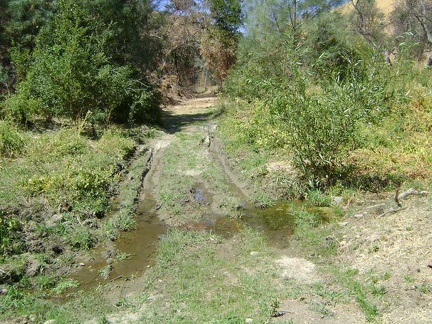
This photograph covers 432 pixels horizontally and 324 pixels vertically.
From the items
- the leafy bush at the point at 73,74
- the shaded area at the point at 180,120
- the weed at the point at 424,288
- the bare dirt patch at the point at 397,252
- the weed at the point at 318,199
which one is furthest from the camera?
the shaded area at the point at 180,120

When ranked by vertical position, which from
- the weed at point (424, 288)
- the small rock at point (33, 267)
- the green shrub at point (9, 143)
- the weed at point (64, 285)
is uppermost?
the green shrub at point (9, 143)

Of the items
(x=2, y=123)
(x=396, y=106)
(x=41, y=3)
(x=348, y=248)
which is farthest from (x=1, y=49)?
(x=348, y=248)

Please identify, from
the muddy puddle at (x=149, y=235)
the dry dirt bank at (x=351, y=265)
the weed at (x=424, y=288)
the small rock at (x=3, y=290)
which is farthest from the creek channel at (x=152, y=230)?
the weed at (x=424, y=288)

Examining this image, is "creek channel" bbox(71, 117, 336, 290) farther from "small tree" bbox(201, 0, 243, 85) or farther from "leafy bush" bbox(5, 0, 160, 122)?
"small tree" bbox(201, 0, 243, 85)

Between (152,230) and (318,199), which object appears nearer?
(152,230)

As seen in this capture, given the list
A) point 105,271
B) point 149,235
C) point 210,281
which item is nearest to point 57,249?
point 105,271

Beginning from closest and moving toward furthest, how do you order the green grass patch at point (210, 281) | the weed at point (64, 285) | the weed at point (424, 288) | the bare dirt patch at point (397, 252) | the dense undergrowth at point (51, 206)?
the bare dirt patch at point (397, 252)
the weed at point (424, 288)
the green grass patch at point (210, 281)
the weed at point (64, 285)
the dense undergrowth at point (51, 206)

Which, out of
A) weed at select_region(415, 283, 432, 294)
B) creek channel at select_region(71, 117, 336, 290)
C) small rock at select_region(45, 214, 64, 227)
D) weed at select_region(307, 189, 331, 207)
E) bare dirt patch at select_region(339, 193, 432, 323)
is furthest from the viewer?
weed at select_region(307, 189, 331, 207)

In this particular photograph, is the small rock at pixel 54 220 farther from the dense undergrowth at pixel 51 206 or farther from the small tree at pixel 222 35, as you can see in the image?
the small tree at pixel 222 35

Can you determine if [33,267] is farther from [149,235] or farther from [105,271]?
[149,235]

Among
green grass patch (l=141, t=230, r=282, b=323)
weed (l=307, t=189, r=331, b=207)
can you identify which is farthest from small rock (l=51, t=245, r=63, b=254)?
weed (l=307, t=189, r=331, b=207)

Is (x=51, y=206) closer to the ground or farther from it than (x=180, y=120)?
closer to the ground

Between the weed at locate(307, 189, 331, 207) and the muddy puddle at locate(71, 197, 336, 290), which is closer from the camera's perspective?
the muddy puddle at locate(71, 197, 336, 290)

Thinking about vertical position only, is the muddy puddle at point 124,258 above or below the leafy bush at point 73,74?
below
